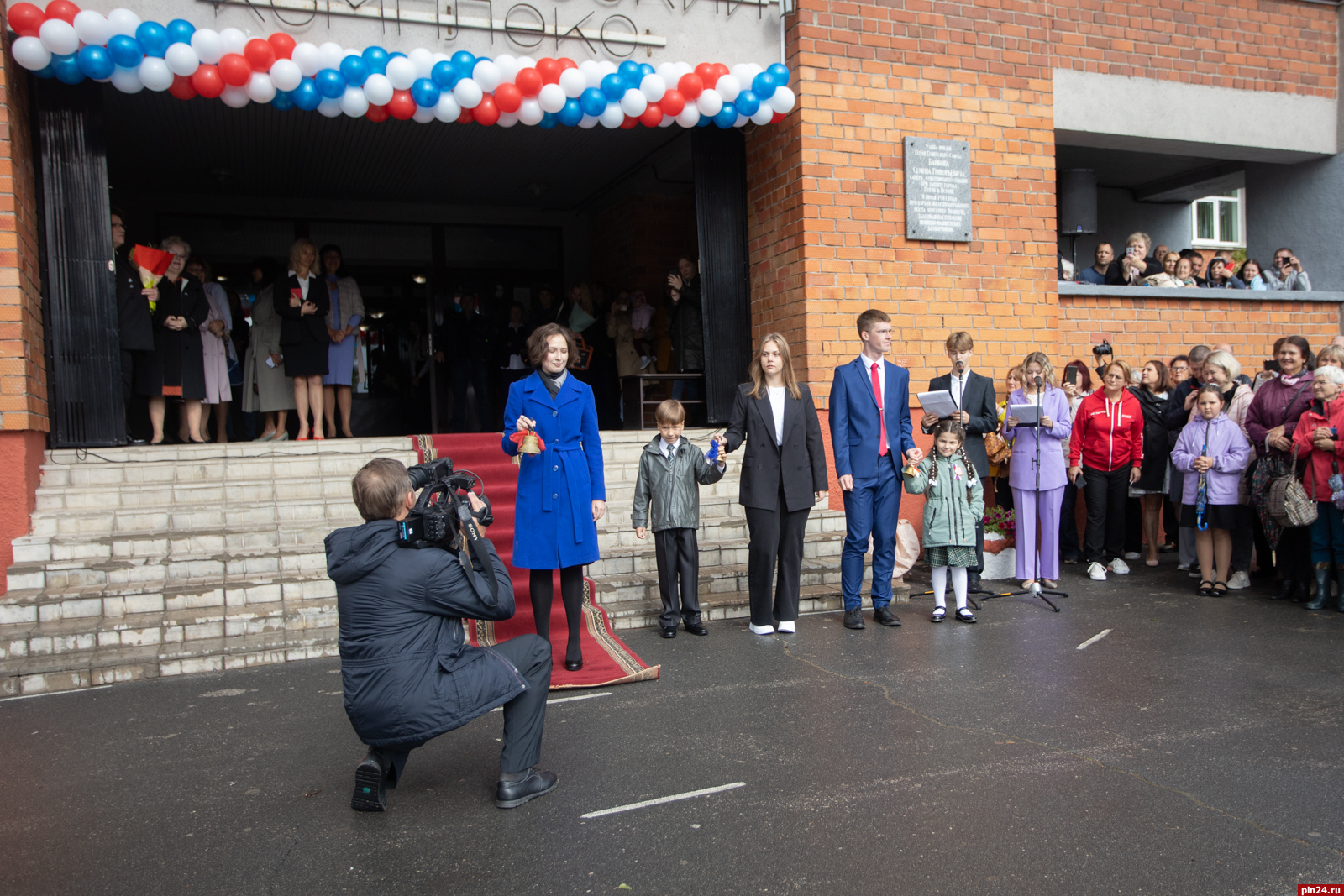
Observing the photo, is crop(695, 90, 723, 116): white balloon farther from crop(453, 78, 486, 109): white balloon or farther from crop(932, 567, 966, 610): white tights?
crop(932, 567, 966, 610): white tights

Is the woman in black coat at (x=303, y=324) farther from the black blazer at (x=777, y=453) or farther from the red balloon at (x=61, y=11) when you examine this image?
the black blazer at (x=777, y=453)

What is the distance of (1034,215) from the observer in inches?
369

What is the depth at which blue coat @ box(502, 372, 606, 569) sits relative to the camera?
5500 mm

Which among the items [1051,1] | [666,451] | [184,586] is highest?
[1051,1]

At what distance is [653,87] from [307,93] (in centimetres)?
266

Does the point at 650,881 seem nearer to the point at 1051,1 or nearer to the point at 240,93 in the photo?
the point at 240,93

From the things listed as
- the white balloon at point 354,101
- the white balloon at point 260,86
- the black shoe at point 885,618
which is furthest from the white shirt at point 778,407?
the white balloon at point 260,86

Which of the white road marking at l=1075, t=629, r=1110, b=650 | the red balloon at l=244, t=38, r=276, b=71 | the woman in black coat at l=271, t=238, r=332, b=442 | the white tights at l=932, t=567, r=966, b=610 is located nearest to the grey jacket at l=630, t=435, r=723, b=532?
the white tights at l=932, t=567, r=966, b=610

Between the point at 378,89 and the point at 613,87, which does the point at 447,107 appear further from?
the point at 613,87

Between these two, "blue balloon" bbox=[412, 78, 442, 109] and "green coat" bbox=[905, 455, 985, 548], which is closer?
"green coat" bbox=[905, 455, 985, 548]

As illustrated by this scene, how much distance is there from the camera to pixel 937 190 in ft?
29.4

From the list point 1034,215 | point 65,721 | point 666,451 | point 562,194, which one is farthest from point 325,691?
point 562,194

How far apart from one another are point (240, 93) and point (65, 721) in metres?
4.58

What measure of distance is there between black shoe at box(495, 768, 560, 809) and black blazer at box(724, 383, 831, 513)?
2.88 metres
